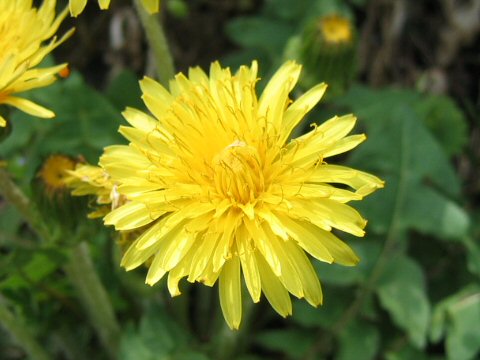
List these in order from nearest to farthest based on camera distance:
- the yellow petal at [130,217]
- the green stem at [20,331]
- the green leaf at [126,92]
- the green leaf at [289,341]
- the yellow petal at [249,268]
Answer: the yellow petal at [249,268], the yellow petal at [130,217], the green stem at [20,331], the green leaf at [289,341], the green leaf at [126,92]

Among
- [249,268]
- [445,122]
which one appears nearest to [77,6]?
[249,268]

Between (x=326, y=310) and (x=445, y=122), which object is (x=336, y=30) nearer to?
(x=445, y=122)

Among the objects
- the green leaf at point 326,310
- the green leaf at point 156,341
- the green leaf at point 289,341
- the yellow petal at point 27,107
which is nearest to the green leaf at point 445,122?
the green leaf at point 326,310

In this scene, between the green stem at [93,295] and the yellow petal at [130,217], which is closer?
the yellow petal at [130,217]

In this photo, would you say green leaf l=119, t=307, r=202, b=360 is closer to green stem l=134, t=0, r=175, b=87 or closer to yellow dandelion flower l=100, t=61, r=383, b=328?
yellow dandelion flower l=100, t=61, r=383, b=328

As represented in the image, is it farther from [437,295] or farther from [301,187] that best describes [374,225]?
[301,187]

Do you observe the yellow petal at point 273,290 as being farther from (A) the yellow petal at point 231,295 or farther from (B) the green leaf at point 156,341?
(B) the green leaf at point 156,341

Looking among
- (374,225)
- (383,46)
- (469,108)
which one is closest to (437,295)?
(374,225)
